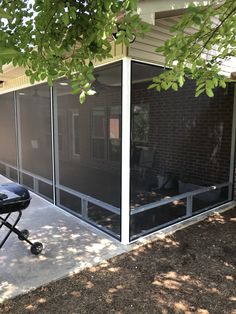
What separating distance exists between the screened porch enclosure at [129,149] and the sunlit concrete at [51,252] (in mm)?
230

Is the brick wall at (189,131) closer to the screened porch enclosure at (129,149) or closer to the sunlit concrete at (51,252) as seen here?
the screened porch enclosure at (129,149)

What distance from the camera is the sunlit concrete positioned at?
2672mm

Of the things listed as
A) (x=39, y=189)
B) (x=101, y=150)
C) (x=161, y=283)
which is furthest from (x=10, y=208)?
(x=39, y=189)

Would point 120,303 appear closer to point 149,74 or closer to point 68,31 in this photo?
point 68,31

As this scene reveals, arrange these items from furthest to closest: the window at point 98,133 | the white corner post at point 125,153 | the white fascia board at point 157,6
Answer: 1. the window at point 98,133
2. the white corner post at point 125,153
3. the white fascia board at point 157,6

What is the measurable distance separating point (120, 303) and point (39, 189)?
3409 mm

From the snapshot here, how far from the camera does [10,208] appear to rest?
Result: 2.79 meters

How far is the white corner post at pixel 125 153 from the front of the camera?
123 inches

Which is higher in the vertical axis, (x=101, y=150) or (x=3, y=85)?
(x=3, y=85)

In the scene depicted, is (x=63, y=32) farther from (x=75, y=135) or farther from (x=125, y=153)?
(x=75, y=135)

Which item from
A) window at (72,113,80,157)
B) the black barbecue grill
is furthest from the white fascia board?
the black barbecue grill

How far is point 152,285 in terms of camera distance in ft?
8.50

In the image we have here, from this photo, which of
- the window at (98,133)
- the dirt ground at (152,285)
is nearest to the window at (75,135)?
the window at (98,133)

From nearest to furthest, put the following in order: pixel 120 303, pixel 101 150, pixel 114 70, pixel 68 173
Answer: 1. pixel 120 303
2. pixel 114 70
3. pixel 101 150
4. pixel 68 173
